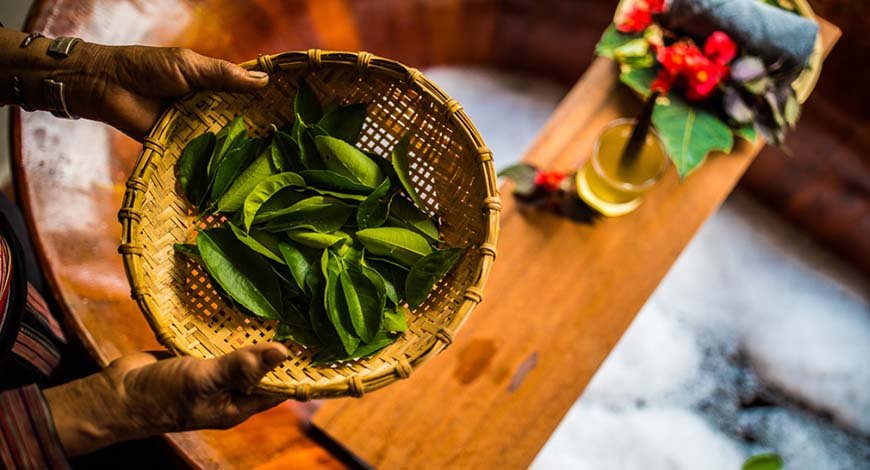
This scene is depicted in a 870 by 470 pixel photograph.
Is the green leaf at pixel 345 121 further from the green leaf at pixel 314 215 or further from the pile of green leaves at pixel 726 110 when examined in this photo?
the pile of green leaves at pixel 726 110

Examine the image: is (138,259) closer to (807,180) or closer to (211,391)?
(211,391)

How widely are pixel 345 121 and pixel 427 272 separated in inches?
11.8

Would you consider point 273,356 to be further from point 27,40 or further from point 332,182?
point 27,40

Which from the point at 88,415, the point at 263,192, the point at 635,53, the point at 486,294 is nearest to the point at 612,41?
the point at 635,53

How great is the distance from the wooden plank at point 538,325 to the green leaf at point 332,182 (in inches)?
15.5

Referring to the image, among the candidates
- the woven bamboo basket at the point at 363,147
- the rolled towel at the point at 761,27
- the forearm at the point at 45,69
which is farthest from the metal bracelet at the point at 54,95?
the rolled towel at the point at 761,27

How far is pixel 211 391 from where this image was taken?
2.62 ft

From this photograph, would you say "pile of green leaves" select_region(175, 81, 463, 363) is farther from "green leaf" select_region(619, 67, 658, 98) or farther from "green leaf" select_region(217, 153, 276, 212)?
"green leaf" select_region(619, 67, 658, 98)

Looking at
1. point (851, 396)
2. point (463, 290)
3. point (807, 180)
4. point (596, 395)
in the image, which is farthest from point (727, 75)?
point (851, 396)

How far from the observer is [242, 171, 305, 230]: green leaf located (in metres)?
0.95

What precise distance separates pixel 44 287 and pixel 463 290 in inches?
33.1

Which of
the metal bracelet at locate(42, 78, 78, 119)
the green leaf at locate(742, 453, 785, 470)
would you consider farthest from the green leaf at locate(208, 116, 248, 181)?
the green leaf at locate(742, 453, 785, 470)

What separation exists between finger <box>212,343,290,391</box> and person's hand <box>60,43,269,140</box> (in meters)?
0.43

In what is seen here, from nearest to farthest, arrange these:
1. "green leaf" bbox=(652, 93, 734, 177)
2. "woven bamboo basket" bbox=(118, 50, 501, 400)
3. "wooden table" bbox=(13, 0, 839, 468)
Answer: "woven bamboo basket" bbox=(118, 50, 501, 400)
"wooden table" bbox=(13, 0, 839, 468)
"green leaf" bbox=(652, 93, 734, 177)
